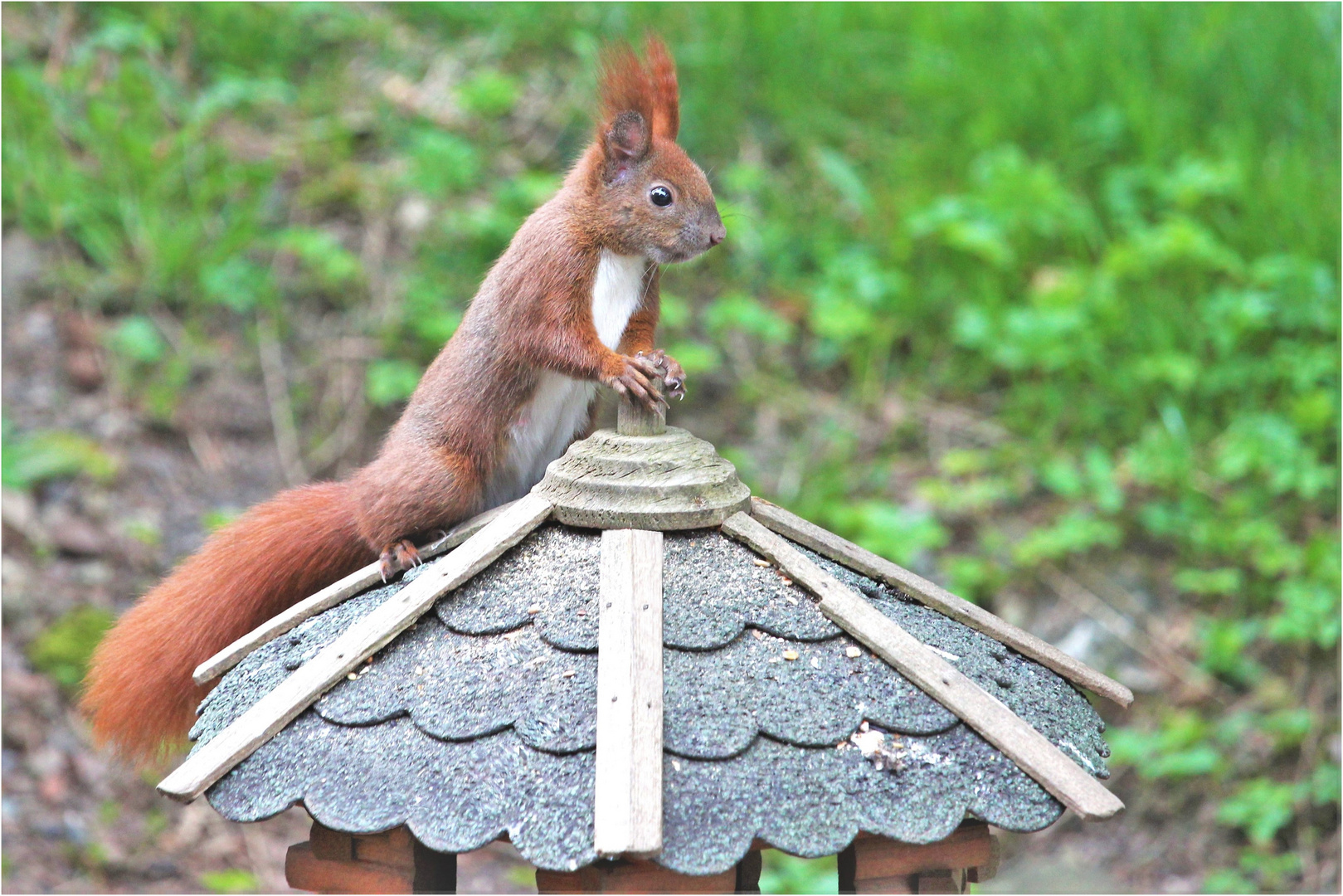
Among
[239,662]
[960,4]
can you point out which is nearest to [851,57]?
[960,4]

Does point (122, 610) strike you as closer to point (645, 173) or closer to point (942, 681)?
point (645, 173)

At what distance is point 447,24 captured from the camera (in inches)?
165

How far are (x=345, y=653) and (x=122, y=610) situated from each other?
2.19m

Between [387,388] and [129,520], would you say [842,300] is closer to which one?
[387,388]

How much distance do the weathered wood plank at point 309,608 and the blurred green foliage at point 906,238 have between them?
2.03 m

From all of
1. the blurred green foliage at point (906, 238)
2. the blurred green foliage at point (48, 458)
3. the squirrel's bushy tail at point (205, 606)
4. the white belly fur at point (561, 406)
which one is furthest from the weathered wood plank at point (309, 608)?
the blurred green foliage at point (48, 458)

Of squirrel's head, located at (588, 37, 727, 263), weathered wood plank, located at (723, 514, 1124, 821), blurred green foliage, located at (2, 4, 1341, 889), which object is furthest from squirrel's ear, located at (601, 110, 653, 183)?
blurred green foliage, located at (2, 4, 1341, 889)

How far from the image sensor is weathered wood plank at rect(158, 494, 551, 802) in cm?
96

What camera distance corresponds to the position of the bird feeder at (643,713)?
90 cm

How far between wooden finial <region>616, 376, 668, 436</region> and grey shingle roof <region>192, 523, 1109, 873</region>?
0.11m

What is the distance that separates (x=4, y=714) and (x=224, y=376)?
3.44 feet

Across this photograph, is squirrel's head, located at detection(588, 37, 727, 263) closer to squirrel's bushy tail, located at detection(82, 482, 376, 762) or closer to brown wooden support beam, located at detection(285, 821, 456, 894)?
squirrel's bushy tail, located at detection(82, 482, 376, 762)

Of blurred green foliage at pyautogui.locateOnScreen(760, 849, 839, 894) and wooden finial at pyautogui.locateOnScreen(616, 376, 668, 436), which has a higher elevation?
wooden finial at pyautogui.locateOnScreen(616, 376, 668, 436)

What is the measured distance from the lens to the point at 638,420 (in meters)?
1.14
